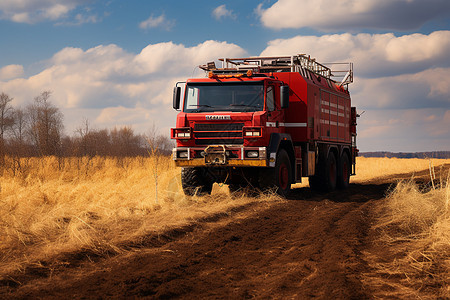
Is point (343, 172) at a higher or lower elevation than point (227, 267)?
higher

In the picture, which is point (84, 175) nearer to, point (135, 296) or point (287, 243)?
point (287, 243)

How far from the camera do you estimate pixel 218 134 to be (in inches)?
561

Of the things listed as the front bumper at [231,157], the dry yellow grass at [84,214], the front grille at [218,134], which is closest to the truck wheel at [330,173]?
the dry yellow grass at [84,214]

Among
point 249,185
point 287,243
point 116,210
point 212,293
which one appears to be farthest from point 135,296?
point 249,185

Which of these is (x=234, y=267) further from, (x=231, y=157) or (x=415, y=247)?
(x=231, y=157)

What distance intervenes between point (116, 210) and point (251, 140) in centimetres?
428

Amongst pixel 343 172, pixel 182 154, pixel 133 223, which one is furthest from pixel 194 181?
pixel 343 172

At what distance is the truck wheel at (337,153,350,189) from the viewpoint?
66.2 feet

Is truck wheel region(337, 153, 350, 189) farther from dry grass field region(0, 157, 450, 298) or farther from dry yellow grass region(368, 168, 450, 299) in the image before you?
dry yellow grass region(368, 168, 450, 299)

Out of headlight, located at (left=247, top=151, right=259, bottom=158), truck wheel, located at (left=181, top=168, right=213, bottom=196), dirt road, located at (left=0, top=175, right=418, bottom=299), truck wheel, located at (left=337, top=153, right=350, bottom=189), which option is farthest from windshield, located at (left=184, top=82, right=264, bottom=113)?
truck wheel, located at (left=337, top=153, right=350, bottom=189)

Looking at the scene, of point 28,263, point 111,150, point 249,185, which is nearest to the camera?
point 28,263

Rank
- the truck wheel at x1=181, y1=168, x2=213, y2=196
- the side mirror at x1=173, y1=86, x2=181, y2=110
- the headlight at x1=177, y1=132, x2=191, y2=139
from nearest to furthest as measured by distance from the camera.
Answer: the headlight at x1=177, y1=132, x2=191, y2=139 < the side mirror at x1=173, y1=86, x2=181, y2=110 < the truck wheel at x1=181, y1=168, x2=213, y2=196

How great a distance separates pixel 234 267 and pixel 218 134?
7.58 m

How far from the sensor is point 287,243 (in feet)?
28.4
